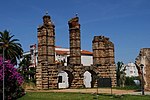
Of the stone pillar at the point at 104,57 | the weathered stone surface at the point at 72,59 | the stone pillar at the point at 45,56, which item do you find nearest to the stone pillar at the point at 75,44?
the weathered stone surface at the point at 72,59

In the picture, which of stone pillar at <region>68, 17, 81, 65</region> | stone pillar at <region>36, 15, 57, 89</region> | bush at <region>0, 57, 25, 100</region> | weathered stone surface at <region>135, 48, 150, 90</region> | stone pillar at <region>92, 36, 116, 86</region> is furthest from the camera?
stone pillar at <region>92, 36, 116, 86</region>

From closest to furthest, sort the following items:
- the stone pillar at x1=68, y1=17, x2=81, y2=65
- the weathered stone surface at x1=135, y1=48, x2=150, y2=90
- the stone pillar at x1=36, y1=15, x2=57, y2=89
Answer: the weathered stone surface at x1=135, y1=48, x2=150, y2=90 < the stone pillar at x1=36, y1=15, x2=57, y2=89 < the stone pillar at x1=68, y1=17, x2=81, y2=65

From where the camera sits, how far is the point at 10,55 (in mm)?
41719

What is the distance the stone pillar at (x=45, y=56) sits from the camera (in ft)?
119

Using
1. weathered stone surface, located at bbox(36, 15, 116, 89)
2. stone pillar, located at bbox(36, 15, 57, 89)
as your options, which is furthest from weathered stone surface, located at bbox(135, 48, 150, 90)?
stone pillar, located at bbox(36, 15, 57, 89)

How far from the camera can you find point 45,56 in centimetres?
3641

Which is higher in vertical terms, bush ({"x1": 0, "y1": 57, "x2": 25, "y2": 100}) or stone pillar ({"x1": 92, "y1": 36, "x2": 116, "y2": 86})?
stone pillar ({"x1": 92, "y1": 36, "x2": 116, "y2": 86})

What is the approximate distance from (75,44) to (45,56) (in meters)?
4.50

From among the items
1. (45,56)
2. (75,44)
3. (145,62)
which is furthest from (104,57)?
(145,62)

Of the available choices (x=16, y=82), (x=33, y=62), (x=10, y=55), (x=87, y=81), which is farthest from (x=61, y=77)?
(x=16, y=82)

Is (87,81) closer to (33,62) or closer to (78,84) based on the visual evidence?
(33,62)

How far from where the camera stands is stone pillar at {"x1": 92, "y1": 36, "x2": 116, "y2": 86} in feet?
133

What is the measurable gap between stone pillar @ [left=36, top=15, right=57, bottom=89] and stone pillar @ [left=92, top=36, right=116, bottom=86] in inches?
270

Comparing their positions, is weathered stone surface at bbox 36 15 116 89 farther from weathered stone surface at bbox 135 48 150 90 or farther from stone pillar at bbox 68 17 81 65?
weathered stone surface at bbox 135 48 150 90
